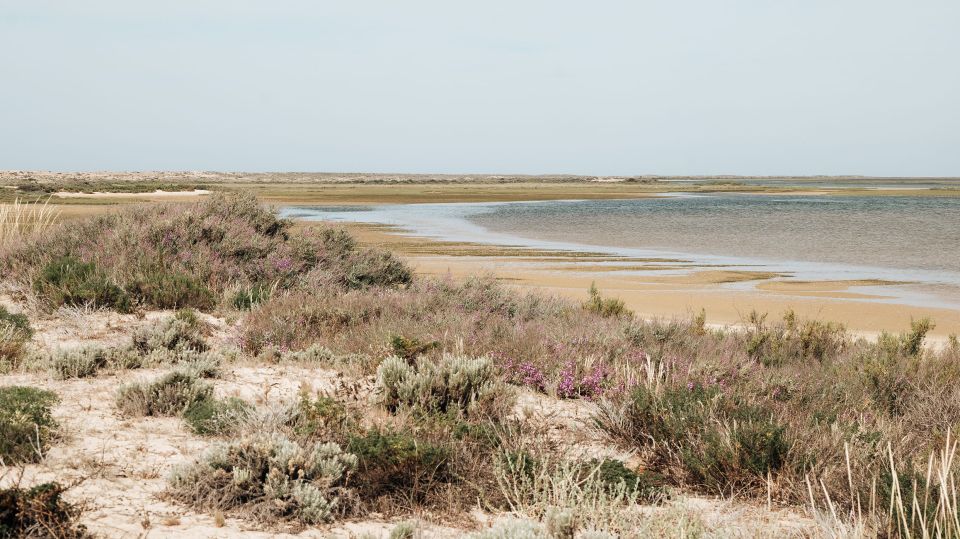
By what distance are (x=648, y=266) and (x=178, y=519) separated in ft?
66.5

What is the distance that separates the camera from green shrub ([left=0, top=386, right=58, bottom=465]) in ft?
14.8

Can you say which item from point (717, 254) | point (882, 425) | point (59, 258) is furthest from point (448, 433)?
point (717, 254)

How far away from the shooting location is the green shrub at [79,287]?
9.45 metres

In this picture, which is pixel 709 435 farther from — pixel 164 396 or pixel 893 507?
pixel 164 396

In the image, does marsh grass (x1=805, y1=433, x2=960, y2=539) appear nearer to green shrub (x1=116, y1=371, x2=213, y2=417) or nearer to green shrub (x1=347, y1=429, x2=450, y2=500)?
green shrub (x1=347, y1=429, x2=450, y2=500)

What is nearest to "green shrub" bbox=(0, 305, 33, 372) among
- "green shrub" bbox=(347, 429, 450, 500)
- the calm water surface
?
"green shrub" bbox=(347, 429, 450, 500)

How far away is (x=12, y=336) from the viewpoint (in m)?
7.64

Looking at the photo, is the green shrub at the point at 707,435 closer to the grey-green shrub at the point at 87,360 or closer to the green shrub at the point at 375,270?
the grey-green shrub at the point at 87,360

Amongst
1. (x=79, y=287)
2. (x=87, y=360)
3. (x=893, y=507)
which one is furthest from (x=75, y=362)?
(x=893, y=507)

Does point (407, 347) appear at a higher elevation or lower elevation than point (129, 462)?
higher

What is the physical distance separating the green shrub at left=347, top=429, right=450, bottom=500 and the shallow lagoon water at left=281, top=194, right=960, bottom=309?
49.3 feet

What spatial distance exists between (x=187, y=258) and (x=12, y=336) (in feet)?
12.2

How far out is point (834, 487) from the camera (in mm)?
4633

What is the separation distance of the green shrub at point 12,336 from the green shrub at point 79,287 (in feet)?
2.65
